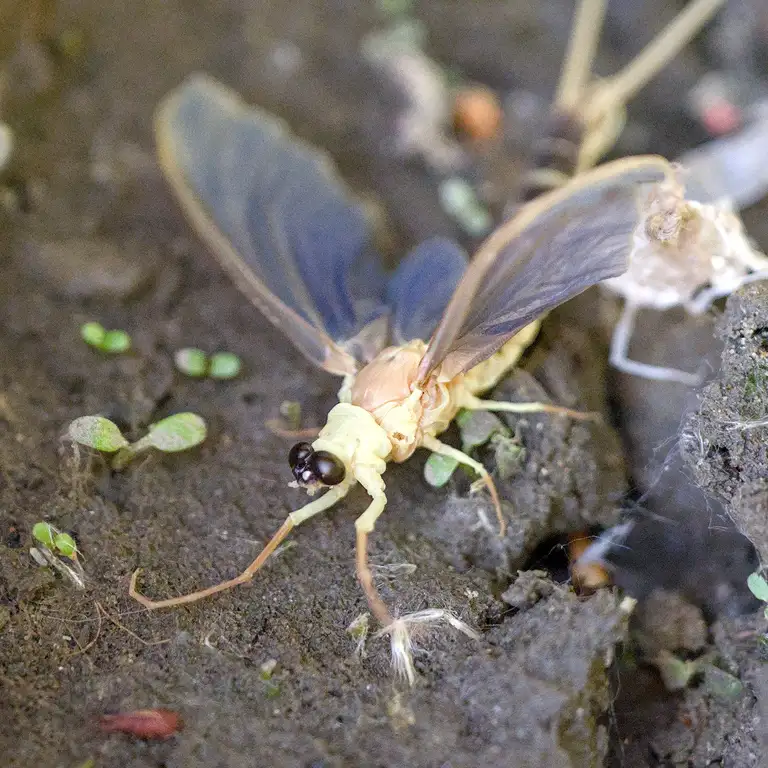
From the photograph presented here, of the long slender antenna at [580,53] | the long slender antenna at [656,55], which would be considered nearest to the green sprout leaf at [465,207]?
the long slender antenna at [580,53]

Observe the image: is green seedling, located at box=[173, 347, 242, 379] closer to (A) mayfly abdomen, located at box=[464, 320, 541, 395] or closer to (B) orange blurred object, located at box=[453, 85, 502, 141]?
(A) mayfly abdomen, located at box=[464, 320, 541, 395]

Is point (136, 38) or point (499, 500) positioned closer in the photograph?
point (499, 500)

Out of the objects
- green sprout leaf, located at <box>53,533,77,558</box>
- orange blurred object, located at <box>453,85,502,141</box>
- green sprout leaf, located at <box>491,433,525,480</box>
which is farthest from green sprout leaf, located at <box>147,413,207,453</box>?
orange blurred object, located at <box>453,85,502,141</box>

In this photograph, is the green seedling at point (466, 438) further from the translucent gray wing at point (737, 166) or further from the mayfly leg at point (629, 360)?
the translucent gray wing at point (737, 166)

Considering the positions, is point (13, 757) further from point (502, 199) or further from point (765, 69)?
point (765, 69)

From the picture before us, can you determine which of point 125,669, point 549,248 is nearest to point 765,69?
point 549,248

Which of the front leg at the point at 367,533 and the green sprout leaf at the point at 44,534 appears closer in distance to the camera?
the front leg at the point at 367,533

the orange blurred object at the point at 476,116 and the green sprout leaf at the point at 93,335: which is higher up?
the orange blurred object at the point at 476,116

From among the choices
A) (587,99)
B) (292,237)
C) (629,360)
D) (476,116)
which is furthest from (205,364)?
(587,99)
